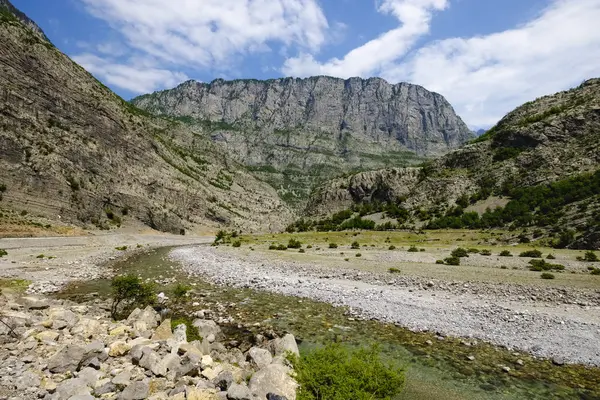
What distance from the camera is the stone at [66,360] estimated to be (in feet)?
30.1

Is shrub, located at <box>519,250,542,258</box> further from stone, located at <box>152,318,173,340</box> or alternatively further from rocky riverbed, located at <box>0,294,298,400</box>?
stone, located at <box>152,318,173,340</box>

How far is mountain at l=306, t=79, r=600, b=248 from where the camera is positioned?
6781cm

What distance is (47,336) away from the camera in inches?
438

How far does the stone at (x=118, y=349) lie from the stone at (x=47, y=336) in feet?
7.05

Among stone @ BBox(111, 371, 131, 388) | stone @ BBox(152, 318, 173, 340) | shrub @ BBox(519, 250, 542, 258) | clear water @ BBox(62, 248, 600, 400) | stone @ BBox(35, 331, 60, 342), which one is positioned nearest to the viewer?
stone @ BBox(111, 371, 131, 388)

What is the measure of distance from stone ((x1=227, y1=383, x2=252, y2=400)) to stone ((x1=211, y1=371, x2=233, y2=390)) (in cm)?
49

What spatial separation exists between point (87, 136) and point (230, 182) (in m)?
94.9

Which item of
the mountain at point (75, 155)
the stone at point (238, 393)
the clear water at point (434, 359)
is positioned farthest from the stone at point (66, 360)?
the mountain at point (75, 155)

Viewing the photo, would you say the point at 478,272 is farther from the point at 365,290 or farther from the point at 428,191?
the point at 428,191

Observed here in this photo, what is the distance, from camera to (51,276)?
2973 cm

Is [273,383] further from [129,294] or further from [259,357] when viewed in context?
[129,294]

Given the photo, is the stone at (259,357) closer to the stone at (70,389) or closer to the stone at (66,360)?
the stone at (70,389)

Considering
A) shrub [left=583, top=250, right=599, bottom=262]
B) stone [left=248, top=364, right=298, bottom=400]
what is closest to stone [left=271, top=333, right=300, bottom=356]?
stone [left=248, top=364, right=298, bottom=400]

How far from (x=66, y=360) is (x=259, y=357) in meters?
5.45
